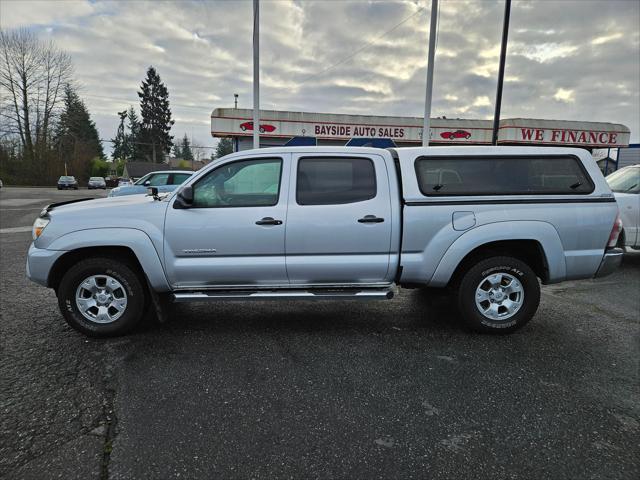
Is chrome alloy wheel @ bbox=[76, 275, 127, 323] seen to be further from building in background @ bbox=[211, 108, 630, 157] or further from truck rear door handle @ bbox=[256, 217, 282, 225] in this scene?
building in background @ bbox=[211, 108, 630, 157]

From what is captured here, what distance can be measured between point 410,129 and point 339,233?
1709 cm

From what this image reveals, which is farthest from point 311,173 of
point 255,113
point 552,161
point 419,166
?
point 255,113

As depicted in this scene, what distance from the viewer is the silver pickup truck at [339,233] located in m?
3.82

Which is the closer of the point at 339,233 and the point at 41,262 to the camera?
the point at 41,262

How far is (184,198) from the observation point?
382 cm

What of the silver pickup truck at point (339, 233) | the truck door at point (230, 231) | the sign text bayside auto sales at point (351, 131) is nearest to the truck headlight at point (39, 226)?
the silver pickup truck at point (339, 233)

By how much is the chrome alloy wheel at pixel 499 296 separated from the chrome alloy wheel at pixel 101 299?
367cm

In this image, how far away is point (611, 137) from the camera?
20.9 meters

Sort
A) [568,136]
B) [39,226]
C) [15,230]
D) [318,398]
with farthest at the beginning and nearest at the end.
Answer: [568,136] < [15,230] < [39,226] < [318,398]

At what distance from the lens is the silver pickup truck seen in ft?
12.5

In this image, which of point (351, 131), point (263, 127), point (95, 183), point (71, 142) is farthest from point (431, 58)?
point (71, 142)

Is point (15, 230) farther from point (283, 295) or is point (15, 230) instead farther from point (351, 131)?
point (351, 131)

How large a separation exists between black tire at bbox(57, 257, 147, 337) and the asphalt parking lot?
5.6 inches


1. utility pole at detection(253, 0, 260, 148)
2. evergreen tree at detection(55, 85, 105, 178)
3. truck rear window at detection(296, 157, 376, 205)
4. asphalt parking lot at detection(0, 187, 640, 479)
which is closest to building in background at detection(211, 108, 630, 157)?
utility pole at detection(253, 0, 260, 148)
